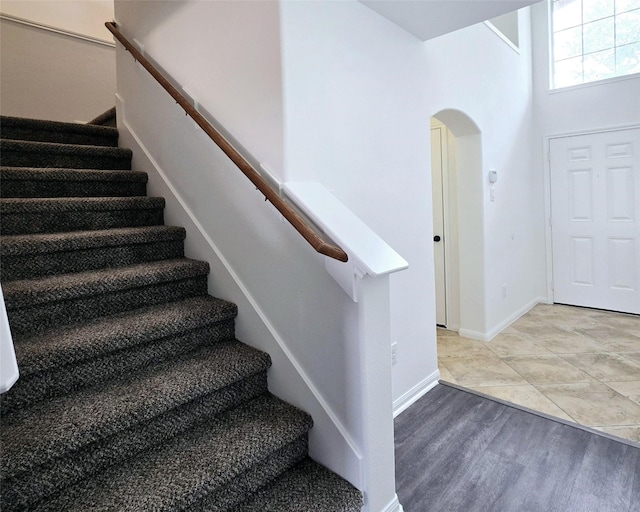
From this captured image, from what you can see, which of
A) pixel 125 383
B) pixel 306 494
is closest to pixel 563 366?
pixel 306 494

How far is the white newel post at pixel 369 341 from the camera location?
53.6 inches

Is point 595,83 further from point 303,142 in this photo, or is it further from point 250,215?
point 250,215

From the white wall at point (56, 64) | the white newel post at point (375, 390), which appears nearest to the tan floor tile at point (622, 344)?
the white newel post at point (375, 390)

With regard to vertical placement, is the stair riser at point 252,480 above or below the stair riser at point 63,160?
below

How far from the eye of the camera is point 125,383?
1489 millimetres

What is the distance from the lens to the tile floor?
7.48 feet

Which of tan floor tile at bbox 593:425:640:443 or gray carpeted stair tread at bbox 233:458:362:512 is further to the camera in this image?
tan floor tile at bbox 593:425:640:443

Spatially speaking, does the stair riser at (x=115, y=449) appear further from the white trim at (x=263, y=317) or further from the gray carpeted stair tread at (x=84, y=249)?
the gray carpeted stair tread at (x=84, y=249)

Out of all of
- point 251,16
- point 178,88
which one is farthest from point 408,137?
point 178,88

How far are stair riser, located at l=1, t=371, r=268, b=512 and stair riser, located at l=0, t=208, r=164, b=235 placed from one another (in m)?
1.22

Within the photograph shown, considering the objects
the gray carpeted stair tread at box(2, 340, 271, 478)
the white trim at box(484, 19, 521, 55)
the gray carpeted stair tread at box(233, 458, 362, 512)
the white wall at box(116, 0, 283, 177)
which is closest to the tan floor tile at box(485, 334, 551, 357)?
the gray carpeted stair tread at box(233, 458, 362, 512)

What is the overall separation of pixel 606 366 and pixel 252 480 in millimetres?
2722

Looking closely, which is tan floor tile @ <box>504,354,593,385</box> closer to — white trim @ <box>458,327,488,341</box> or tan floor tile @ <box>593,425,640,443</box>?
white trim @ <box>458,327,488,341</box>

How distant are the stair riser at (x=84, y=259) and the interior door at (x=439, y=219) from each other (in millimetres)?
2448
